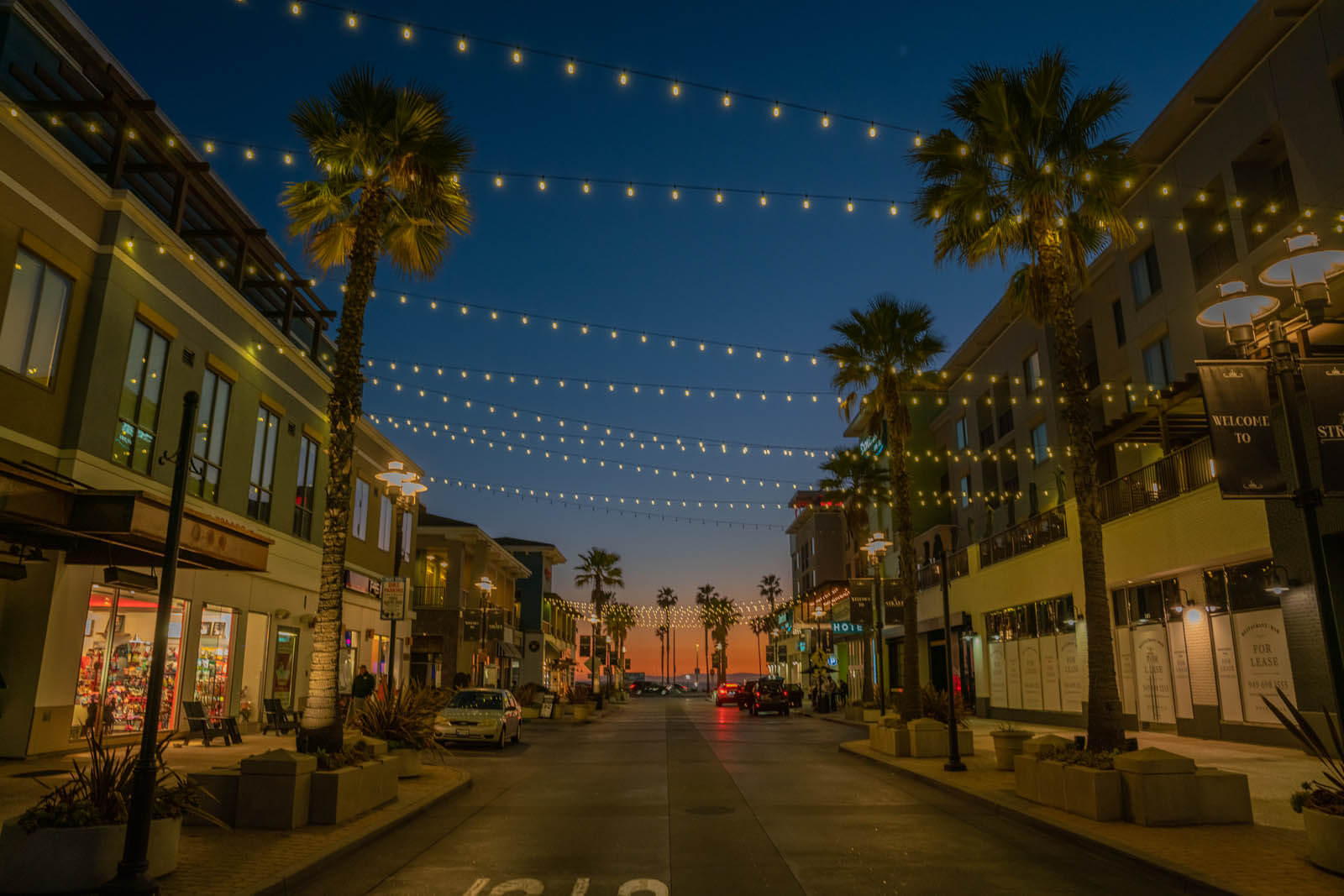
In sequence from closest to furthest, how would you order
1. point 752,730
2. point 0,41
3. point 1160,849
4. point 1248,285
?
point 1160,849 → point 0,41 → point 1248,285 → point 752,730

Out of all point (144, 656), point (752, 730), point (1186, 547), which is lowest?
point (752, 730)

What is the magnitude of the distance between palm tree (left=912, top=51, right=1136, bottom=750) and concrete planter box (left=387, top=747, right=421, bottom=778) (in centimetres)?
1045

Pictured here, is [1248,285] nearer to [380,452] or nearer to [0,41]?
[0,41]

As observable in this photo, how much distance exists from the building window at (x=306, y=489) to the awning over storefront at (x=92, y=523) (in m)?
10.6

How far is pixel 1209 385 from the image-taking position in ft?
33.2

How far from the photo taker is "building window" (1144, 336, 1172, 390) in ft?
84.9

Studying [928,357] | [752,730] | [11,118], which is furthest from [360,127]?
[752,730]

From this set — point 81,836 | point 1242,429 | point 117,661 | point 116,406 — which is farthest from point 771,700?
point 81,836

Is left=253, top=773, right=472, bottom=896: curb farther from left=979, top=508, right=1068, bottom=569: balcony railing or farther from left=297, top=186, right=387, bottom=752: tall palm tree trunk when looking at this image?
left=979, top=508, right=1068, bottom=569: balcony railing

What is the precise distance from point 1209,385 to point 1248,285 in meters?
13.6

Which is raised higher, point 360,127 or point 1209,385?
point 360,127

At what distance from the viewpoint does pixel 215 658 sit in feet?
71.5

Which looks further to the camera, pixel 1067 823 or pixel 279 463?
pixel 279 463

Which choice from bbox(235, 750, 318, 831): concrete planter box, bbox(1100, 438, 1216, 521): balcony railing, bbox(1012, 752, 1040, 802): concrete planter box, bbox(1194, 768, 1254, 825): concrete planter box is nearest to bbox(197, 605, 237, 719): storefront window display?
bbox(235, 750, 318, 831): concrete planter box
